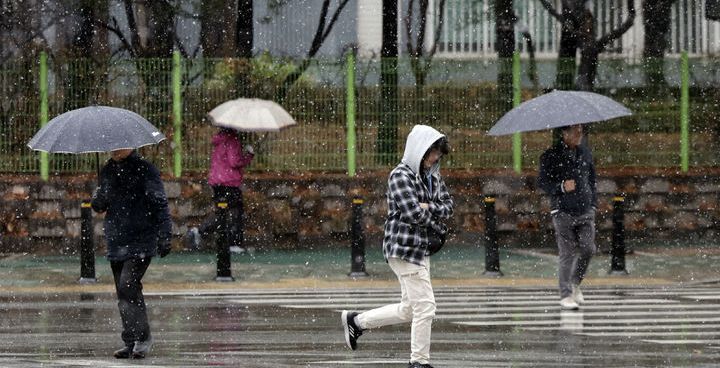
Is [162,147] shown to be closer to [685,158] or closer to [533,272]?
[533,272]

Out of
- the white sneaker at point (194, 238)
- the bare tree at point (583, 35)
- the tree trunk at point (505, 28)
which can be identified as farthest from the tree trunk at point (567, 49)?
the white sneaker at point (194, 238)

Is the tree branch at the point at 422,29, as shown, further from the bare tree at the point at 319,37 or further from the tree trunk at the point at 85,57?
the tree trunk at the point at 85,57

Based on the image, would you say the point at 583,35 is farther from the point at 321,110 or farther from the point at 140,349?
the point at 140,349

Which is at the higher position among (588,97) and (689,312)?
(588,97)

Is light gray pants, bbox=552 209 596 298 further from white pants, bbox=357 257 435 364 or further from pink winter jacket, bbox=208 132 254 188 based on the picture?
pink winter jacket, bbox=208 132 254 188

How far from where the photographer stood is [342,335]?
1459 cm

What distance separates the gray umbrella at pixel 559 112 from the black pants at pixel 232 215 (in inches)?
256

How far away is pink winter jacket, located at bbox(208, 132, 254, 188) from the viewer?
22.8m

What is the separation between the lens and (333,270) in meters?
21.4

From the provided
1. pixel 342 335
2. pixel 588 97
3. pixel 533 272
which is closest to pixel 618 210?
pixel 533 272

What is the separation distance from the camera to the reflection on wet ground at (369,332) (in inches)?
504

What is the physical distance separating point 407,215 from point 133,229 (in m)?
2.40

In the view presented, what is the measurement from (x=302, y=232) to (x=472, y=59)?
3.71 m

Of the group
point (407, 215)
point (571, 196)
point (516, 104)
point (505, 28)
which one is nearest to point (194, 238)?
point (516, 104)
